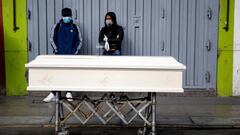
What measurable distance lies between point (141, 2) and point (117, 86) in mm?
4236

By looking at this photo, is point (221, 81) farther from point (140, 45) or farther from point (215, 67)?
point (140, 45)

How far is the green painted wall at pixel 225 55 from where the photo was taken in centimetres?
1050

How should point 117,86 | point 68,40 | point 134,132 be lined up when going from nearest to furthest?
point 117,86 < point 134,132 < point 68,40

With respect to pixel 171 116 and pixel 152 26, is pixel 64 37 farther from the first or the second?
pixel 171 116

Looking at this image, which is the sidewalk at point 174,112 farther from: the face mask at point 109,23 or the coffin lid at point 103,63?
the face mask at point 109,23

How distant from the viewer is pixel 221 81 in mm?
10719

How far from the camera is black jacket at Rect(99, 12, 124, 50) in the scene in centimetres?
1001

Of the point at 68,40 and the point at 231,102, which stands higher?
the point at 68,40

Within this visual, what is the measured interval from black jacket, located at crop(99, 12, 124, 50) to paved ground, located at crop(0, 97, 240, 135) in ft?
5.24

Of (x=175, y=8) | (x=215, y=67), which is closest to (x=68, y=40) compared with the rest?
(x=175, y=8)

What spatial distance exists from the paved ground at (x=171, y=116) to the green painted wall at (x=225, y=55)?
296 millimetres

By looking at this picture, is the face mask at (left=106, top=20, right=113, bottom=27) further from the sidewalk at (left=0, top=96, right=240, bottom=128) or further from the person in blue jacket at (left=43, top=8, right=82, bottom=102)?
the sidewalk at (left=0, top=96, right=240, bottom=128)

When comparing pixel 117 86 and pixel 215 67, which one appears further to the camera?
pixel 215 67

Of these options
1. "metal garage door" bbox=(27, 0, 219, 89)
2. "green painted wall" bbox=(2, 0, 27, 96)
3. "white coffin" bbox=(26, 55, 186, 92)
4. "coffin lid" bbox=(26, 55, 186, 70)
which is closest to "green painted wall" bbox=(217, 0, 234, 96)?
"metal garage door" bbox=(27, 0, 219, 89)
